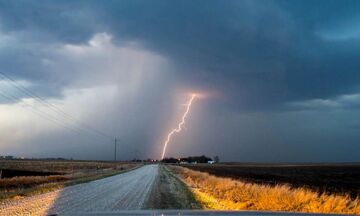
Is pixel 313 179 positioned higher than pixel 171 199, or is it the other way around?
pixel 313 179

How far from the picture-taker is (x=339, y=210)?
19656 mm

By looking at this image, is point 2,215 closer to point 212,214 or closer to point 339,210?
point 339,210

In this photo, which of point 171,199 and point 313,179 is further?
point 313,179

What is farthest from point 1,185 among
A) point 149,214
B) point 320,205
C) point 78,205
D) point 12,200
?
point 149,214

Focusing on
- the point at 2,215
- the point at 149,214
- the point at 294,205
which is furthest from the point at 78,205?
the point at 149,214

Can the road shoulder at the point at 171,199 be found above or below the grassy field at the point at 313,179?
below

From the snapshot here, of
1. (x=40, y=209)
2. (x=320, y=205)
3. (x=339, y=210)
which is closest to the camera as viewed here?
(x=339, y=210)

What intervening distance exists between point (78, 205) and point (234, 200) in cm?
787

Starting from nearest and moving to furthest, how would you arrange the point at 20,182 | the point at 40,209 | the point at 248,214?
the point at 248,214 < the point at 40,209 < the point at 20,182

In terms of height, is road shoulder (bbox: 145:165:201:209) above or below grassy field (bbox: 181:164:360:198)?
below

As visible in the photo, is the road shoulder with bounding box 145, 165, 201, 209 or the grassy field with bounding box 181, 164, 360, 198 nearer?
the road shoulder with bounding box 145, 165, 201, 209

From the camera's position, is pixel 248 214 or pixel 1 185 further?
pixel 1 185

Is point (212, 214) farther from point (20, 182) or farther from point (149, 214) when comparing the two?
point (20, 182)

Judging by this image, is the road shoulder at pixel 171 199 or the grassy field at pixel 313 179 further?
the grassy field at pixel 313 179
